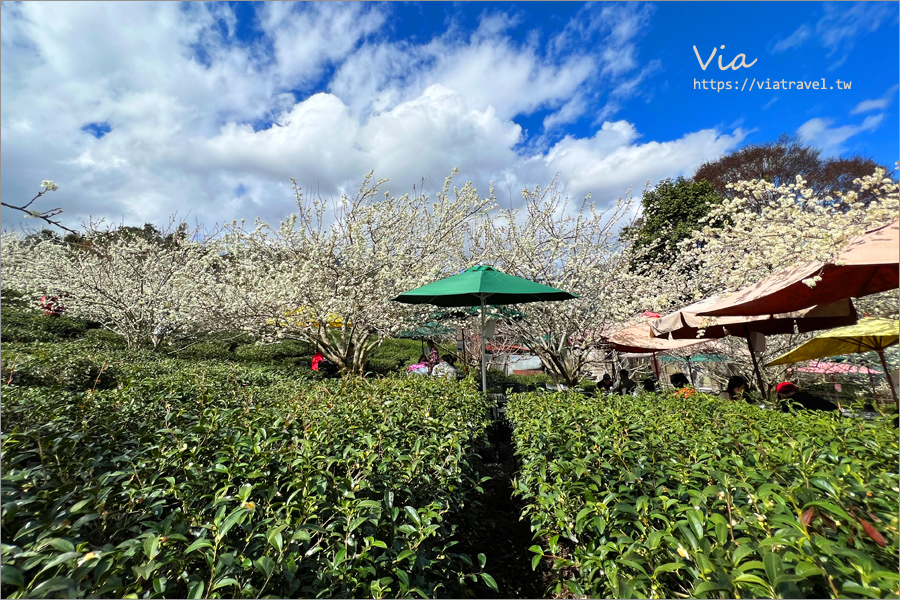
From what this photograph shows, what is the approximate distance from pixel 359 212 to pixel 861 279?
723 cm

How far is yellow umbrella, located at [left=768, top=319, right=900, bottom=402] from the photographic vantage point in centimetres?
335

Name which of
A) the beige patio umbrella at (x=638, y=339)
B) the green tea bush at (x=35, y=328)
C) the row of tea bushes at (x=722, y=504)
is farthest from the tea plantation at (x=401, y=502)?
the green tea bush at (x=35, y=328)

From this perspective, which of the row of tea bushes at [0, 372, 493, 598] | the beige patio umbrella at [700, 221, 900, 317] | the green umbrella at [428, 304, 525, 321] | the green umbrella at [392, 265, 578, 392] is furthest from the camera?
the green umbrella at [428, 304, 525, 321]

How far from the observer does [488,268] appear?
5590mm

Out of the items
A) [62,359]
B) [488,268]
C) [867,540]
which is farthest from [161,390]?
[867,540]

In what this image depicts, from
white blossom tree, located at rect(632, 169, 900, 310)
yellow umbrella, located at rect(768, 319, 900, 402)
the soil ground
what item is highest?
white blossom tree, located at rect(632, 169, 900, 310)

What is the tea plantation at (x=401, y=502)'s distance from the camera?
1084mm

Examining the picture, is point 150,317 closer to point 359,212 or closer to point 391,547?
point 359,212

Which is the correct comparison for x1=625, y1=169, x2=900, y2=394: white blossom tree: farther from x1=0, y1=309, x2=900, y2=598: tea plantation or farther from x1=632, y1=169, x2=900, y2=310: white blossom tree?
x1=0, y1=309, x2=900, y2=598: tea plantation

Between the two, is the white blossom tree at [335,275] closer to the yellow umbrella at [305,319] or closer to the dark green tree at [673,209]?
the yellow umbrella at [305,319]

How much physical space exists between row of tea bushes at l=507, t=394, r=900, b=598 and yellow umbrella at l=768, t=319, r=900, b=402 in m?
1.50

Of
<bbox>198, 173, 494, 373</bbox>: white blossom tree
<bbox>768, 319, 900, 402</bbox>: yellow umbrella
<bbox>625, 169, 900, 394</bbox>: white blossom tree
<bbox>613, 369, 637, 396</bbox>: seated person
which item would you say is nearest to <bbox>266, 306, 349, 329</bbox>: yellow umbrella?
<bbox>198, 173, 494, 373</bbox>: white blossom tree

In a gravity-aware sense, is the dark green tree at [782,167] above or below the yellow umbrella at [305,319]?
above

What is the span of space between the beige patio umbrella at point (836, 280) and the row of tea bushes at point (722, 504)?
90 cm
